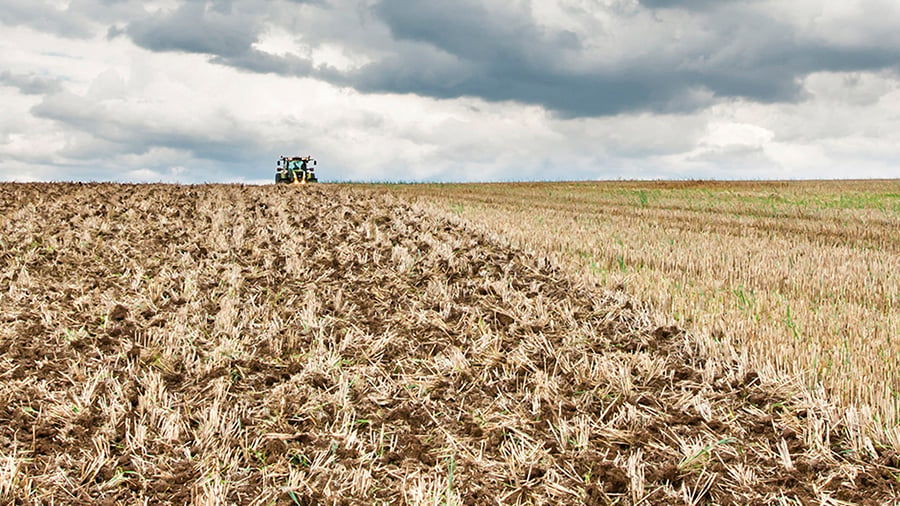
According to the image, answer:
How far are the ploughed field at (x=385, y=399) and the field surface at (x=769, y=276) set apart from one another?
1.33ft

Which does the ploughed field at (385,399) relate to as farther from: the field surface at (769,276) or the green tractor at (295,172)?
the green tractor at (295,172)

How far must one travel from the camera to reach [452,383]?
537cm

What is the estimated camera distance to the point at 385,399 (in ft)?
16.8

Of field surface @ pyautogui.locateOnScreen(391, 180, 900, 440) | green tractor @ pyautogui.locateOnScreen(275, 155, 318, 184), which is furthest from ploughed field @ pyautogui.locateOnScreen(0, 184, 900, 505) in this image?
green tractor @ pyautogui.locateOnScreen(275, 155, 318, 184)

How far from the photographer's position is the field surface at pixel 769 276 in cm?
544

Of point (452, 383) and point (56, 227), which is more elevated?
point (56, 227)

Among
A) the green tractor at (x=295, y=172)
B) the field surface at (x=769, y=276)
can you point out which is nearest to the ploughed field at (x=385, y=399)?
the field surface at (x=769, y=276)

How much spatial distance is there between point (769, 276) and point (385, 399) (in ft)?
19.9

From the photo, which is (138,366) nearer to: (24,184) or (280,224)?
(280,224)

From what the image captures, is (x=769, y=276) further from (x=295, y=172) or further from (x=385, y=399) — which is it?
(x=295, y=172)

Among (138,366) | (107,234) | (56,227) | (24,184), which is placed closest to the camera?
(138,366)

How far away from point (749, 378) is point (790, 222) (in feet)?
39.8

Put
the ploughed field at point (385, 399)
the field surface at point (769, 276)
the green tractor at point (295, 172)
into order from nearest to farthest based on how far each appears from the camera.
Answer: the ploughed field at point (385, 399) < the field surface at point (769, 276) < the green tractor at point (295, 172)

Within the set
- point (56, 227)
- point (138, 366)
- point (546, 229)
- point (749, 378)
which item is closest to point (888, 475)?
point (749, 378)
